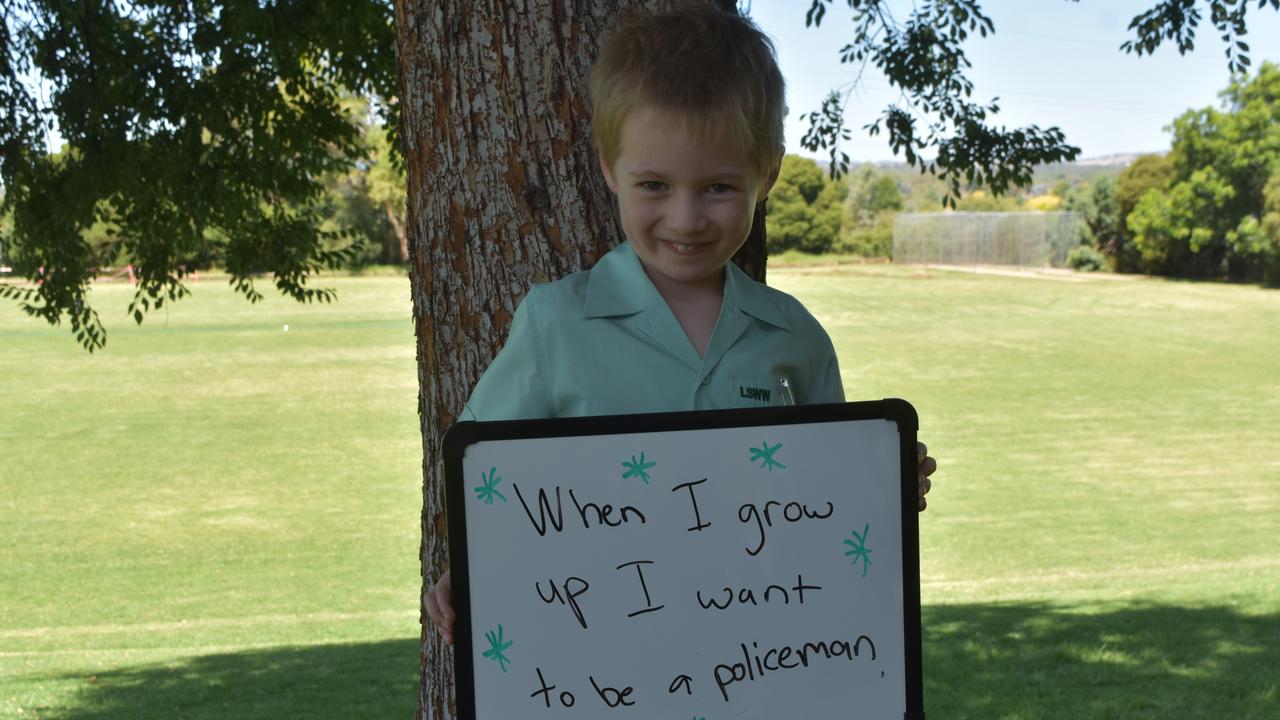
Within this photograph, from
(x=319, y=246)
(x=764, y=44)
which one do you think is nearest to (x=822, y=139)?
(x=319, y=246)

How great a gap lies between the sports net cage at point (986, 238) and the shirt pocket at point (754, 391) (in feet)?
232

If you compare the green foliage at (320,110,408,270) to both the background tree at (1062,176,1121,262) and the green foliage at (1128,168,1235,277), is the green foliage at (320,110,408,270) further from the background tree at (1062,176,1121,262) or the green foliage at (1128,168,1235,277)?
the green foliage at (1128,168,1235,277)

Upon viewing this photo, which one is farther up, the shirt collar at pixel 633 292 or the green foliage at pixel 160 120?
the green foliage at pixel 160 120

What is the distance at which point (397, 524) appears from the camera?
51.8ft

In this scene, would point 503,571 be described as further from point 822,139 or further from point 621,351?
point 822,139

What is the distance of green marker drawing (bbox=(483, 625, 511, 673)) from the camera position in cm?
189

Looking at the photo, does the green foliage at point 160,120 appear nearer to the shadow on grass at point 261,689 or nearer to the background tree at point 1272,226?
the shadow on grass at point 261,689

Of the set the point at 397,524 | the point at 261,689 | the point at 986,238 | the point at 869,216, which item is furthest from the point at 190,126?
the point at 869,216

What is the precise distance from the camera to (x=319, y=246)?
845 centimetres

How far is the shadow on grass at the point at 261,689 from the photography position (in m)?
6.64

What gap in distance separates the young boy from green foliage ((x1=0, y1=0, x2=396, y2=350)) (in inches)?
220

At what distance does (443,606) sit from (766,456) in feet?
1.70

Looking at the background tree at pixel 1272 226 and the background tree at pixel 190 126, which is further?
the background tree at pixel 1272 226

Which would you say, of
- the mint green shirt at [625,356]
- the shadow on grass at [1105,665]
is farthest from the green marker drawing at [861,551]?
the shadow on grass at [1105,665]
